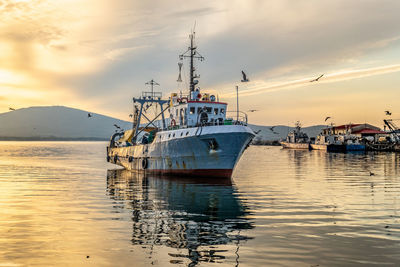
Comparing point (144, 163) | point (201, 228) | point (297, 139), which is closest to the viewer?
point (201, 228)

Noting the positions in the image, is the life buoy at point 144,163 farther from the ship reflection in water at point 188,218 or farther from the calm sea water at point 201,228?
the calm sea water at point 201,228

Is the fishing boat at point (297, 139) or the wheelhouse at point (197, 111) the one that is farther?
the fishing boat at point (297, 139)

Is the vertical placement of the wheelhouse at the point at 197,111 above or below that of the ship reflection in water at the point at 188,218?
above

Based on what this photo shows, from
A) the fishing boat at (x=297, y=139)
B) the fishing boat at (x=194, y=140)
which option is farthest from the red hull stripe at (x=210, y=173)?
the fishing boat at (x=297, y=139)

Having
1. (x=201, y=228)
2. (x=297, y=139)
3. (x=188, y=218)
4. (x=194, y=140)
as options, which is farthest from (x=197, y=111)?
(x=297, y=139)

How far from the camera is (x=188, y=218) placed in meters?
17.4

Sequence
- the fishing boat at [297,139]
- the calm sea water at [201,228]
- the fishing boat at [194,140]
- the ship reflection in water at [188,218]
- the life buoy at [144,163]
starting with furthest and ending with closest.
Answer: the fishing boat at [297,139]
the life buoy at [144,163]
the fishing boat at [194,140]
the ship reflection in water at [188,218]
the calm sea water at [201,228]

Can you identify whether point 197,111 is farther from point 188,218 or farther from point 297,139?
point 297,139

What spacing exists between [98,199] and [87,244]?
1145 cm

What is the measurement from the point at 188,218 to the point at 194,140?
15894 millimetres

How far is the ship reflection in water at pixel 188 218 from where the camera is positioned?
12.4m

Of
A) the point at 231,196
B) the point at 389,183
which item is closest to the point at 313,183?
the point at 389,183

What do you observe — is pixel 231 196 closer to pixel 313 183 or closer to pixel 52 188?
pixel 313 183

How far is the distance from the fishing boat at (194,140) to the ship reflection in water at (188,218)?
365 centimetres
